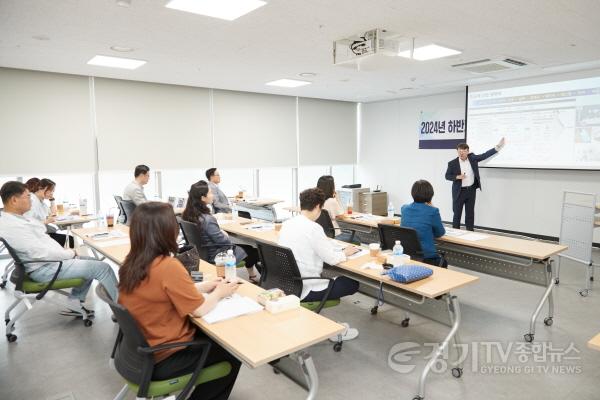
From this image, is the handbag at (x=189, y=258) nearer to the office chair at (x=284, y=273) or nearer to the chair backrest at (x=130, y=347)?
the office chair at (x=284, y=273)

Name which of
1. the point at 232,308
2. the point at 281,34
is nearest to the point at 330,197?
the point at 281,34

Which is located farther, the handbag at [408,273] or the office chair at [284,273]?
the office chair at [284,273]

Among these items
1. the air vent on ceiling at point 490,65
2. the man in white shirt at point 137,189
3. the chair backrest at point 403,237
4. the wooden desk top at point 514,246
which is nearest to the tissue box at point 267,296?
the chair backrest at point 403,237

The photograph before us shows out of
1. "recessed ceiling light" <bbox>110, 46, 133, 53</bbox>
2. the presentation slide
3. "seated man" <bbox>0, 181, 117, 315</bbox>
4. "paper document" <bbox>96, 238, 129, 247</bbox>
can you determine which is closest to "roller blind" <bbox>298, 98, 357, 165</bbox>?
the presentation slide

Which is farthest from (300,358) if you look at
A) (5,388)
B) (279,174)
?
(279,174)

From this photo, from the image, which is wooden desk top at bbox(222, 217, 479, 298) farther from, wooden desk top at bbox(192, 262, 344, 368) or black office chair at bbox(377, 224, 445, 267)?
wooden desk top at bbox(192, 262, 344, 368)

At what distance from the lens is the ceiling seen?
11.5 feet

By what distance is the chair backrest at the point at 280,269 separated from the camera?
9.57 feet

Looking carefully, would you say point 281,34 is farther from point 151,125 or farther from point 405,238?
point 151,125

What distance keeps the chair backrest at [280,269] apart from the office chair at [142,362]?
0.99m

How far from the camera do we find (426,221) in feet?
12.1

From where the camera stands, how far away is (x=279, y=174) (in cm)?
964

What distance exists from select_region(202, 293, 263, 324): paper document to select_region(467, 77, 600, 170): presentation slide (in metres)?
6.60

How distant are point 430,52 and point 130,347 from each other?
479cm
